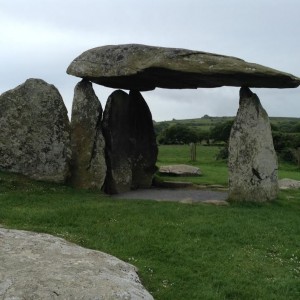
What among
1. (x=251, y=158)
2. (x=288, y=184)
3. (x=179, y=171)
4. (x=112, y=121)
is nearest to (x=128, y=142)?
(x=112, y=121)

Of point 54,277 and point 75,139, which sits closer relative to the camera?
point 54,277

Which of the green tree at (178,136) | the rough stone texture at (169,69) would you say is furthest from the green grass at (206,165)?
the rough stone texture at (169,69)

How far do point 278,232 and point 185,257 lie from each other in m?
3.85

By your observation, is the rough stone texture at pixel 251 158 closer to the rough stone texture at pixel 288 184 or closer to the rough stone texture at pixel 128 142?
the rough stone texture at pixel 288 184

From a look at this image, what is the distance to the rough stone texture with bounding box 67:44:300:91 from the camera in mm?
17172

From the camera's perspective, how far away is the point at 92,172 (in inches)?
771

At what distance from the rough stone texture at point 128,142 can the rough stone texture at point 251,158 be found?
206 inches

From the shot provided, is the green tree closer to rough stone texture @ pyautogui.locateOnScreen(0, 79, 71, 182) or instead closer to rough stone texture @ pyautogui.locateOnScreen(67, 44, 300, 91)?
rough stone texture @ pyautogui.locateOnScreen(67, 44, 300, 91)

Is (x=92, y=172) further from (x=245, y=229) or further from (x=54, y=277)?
(x=54, y=277)

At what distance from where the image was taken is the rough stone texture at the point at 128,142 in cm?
2092

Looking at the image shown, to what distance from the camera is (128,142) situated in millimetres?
22391

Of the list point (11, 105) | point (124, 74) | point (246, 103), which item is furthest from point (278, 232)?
point (11, 105)

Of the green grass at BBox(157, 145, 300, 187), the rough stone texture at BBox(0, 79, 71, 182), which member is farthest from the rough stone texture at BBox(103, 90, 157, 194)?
the green grass at BBox(157, 145, 300, 187)

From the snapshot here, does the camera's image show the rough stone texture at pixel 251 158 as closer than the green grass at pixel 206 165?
Yes
